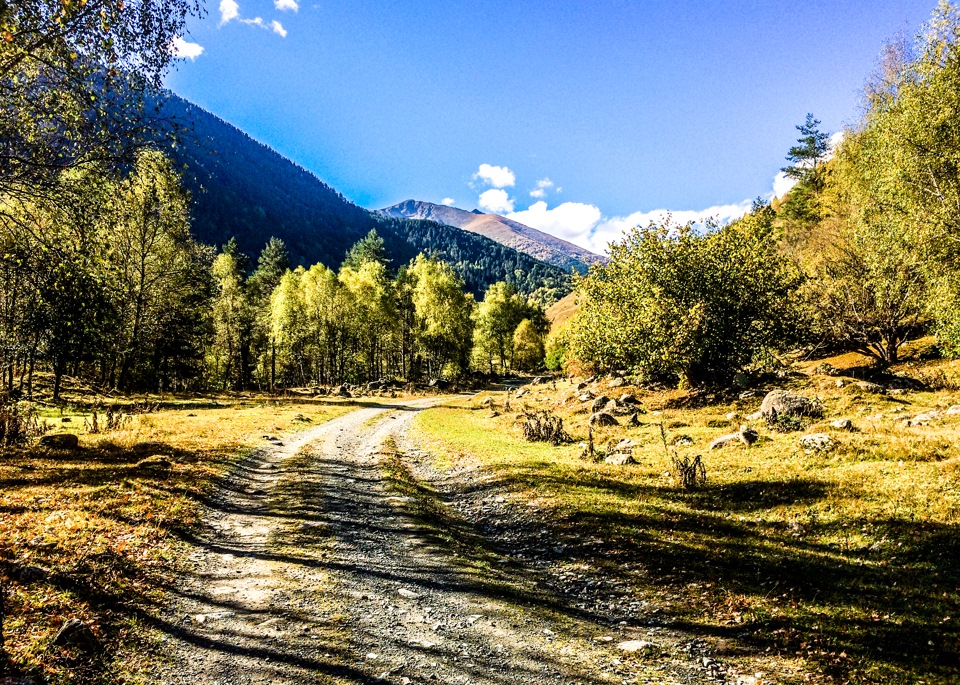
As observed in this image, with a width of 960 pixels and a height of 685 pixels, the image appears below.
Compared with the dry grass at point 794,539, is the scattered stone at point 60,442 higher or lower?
higher

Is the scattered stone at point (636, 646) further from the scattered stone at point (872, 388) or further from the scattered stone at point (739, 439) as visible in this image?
the scattered stone at point (872, 388)

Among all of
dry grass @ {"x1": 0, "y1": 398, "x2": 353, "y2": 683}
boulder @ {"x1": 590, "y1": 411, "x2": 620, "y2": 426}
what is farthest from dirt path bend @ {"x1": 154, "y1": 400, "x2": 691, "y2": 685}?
boulder @ {"x1": 590, "y1": 411, "x2": 620, "y2": 426}

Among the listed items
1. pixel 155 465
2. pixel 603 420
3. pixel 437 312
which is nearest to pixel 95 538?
pixel 155 465

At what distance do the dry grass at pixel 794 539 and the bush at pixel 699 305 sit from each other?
26.3ft

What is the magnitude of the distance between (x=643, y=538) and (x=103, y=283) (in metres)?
13.6

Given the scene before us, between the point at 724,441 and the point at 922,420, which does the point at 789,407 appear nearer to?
the point at 922,420

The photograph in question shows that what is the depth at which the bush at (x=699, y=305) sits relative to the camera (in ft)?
83.7

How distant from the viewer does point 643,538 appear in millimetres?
10094

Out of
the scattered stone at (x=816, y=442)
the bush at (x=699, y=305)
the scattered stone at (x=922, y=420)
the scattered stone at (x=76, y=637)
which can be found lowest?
the scattered stone at (x=76, y=637)

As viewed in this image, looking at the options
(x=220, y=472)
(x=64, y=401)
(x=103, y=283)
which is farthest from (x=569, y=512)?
(x=64, y=401)

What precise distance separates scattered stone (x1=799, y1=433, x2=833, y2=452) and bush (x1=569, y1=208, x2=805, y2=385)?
10.6 m

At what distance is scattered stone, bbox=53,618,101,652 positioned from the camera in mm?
5656

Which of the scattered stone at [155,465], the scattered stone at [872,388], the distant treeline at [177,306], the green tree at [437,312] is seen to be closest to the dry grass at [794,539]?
the scattered stone at [872,388]

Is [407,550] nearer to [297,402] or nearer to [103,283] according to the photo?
[103,283]
